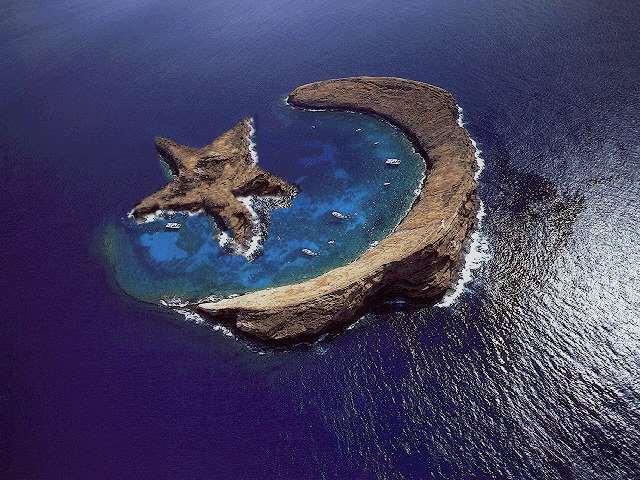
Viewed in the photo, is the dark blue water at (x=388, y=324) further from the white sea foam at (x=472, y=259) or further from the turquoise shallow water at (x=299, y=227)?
the turquoise shallow water at (x=299, y=227)

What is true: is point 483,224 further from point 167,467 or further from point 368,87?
point 167,467

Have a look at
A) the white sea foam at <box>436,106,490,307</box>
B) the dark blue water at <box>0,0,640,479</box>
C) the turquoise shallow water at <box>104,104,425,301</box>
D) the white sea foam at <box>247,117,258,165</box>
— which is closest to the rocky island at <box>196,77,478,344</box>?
the white sea foam at <box>436,106,490,307</box>

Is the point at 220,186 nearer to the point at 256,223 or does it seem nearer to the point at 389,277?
the point at 256,223

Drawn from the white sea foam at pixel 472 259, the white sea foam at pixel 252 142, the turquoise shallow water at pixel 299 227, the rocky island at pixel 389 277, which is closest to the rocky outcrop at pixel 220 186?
the white sea foam at pixel 252 142

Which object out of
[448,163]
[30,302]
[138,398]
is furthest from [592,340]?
[30,302]

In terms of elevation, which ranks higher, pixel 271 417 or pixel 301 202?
pixel 301 202

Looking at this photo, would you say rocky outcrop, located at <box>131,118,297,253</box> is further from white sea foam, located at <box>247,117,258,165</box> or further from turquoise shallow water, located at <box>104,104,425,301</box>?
turquoise shallow water, located at <box>104,104,425,301</box>

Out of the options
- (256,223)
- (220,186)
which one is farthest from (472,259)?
(220,186)
